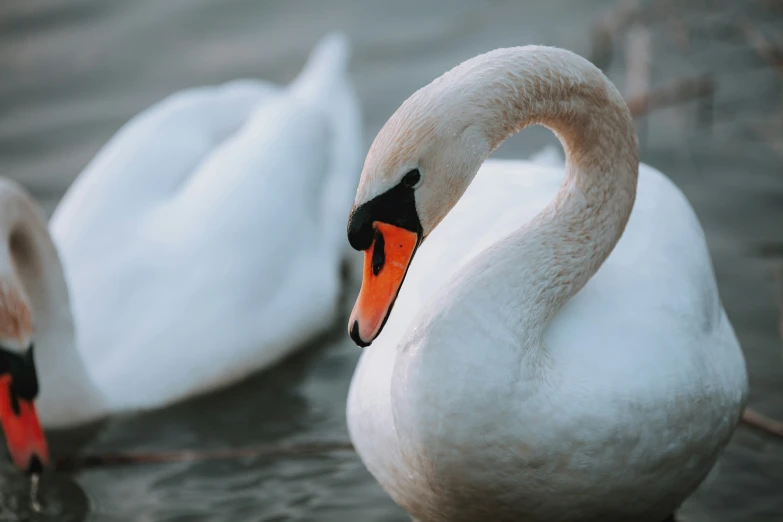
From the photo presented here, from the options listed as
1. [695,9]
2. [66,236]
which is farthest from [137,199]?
[695,9]

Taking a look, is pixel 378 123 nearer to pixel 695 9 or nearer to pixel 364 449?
pixel 695 9

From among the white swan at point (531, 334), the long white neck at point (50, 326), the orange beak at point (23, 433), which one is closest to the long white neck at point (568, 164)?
the white swan at point (531, 334)

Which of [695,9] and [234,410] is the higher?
[695,9]

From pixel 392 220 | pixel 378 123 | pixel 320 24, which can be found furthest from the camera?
pixel 320 24

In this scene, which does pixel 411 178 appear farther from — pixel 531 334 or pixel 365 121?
pixel 365 121

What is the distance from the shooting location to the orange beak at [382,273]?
2686mm

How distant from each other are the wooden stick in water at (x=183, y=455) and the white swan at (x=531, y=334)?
3.56 ft

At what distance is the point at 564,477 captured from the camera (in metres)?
2.95

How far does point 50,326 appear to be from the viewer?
4.45 meters

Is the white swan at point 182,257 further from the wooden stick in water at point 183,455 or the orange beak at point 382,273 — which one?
the orange beak at point 382,273

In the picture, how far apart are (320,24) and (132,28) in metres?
1.39

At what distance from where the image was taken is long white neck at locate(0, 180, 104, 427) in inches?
171

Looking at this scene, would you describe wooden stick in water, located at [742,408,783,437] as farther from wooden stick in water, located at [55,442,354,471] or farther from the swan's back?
the swan's back

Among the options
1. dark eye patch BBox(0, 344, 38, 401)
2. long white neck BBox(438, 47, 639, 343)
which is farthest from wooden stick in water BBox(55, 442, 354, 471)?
long white neck BBox(438, 47, 639, 343)
